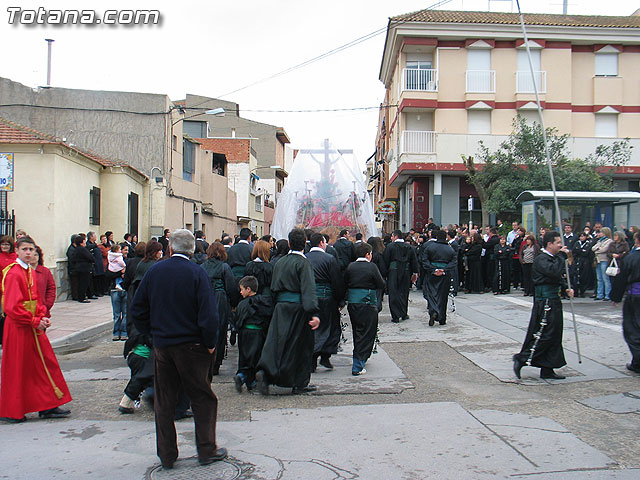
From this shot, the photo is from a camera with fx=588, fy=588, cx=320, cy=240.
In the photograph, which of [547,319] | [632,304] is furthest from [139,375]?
[632,304]

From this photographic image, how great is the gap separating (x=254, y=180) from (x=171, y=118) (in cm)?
2624

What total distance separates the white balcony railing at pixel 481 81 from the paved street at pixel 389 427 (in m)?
21.9

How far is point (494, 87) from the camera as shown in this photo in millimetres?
28891

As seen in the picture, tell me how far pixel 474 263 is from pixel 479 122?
46.7 ft

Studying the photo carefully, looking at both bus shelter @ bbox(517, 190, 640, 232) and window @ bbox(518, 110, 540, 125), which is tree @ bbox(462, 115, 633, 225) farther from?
bus shelter @ bbox(517, 190, 640, 232)

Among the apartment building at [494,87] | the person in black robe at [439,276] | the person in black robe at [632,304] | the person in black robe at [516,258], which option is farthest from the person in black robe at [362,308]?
the apartment building at [494,87]

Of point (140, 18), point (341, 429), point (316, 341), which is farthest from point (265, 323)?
Answer: point (140, 18)

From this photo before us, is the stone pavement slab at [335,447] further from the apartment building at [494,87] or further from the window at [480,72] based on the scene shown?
the window at [480,72]

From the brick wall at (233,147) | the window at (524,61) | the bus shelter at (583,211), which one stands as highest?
the window at (524,61)

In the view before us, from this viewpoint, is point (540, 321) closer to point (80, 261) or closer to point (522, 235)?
point (522, 235)

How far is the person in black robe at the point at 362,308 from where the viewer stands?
25.5ft

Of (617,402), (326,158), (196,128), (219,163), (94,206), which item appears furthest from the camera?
(196,128)

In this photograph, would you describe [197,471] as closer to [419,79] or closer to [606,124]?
[419,79]

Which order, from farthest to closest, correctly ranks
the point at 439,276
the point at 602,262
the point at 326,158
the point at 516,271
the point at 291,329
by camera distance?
the point at 516,271 → the point at 326,158 → the point at 602,262 → the point at 439,276 → the point at 291,329
